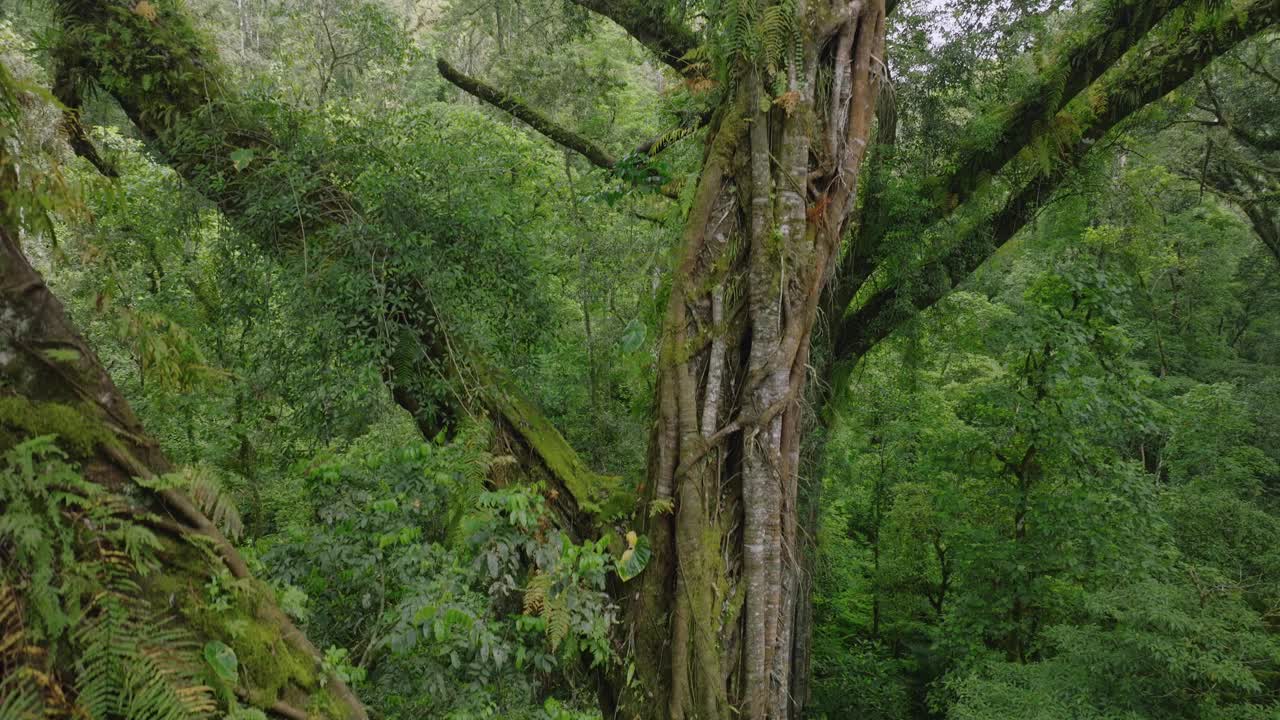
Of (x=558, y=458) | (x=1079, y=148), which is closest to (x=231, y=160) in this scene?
(x=558, y=458)

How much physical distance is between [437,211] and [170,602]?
3.42m

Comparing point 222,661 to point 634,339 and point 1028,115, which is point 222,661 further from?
point 1028,115

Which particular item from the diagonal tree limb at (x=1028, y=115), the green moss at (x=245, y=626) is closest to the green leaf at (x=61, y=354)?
the green moss at (x=245, y=626)

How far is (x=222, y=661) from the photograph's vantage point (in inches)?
85.5

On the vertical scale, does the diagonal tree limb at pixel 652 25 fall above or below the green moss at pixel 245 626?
above

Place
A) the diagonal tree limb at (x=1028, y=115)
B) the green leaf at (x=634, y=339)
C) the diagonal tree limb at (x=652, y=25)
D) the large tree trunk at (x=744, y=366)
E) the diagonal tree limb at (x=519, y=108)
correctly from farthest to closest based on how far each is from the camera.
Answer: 1. the diagonal tree limb at (x=519, y=108)
2. the diagonal tree limb at (x=652, y=25)
3. the diagonal tree limb at (x=1028, y=115)
4. the green leaf at (x=634, y=339)
5. the large tree trunk at (x=744, y=366)

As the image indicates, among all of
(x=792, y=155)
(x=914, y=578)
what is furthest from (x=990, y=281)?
(x=792, y=155)

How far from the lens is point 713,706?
13.0 feet

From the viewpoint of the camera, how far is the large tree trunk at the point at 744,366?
4074 mm

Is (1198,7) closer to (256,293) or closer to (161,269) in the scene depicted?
(256,293)

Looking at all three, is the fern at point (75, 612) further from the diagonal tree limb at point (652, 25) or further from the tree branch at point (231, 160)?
the diagonal tree limb at point (652, 25)

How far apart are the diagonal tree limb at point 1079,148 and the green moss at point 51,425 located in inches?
257

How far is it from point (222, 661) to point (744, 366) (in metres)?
2.95

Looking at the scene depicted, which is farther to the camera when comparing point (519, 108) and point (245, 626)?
point (519, 108)
